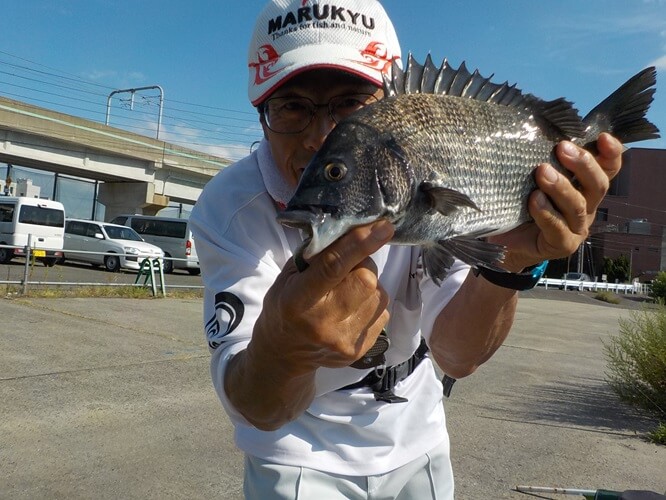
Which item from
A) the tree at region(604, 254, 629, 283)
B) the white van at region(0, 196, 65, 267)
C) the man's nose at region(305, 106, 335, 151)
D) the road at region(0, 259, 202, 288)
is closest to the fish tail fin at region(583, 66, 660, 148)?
the man's nose at region(305, 106, 335, 151)

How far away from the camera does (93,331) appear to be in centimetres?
817

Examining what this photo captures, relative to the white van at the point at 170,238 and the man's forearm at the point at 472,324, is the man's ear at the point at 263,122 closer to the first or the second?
the man's forearm at the point at 472,324

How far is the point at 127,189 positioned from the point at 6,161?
7.20m

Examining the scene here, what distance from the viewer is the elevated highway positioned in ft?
98.9

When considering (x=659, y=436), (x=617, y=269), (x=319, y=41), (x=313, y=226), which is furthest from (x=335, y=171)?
(x=617, y=269)

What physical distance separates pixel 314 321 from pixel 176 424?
3.98m

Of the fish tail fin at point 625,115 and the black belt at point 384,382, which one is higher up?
the fish tail fin at point 625,115

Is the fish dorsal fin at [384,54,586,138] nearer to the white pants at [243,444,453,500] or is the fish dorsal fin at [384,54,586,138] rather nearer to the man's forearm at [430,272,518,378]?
the man's forearm at [430,272,518,378]

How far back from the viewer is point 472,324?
2.04m

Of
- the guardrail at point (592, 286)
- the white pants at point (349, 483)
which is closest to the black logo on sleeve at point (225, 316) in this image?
the white pants at point (349, 483)

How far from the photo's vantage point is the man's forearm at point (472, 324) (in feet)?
6.52

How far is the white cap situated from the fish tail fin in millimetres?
721

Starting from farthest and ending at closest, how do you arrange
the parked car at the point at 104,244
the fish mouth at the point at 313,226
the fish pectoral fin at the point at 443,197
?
the parked car at the point at 104,244, the fish pectoral fin at the point at 443,197, the fish mouth at the point at 313,226

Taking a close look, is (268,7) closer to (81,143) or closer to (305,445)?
(305,445)
